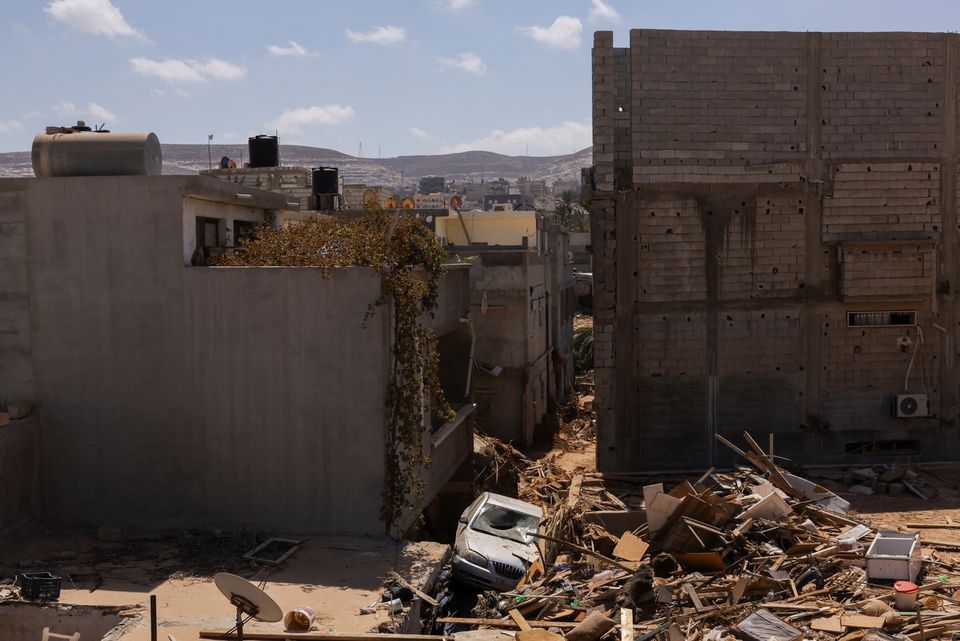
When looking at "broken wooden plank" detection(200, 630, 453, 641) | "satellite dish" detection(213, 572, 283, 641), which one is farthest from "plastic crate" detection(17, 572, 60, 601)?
"satellite dish" detection(213, 572, 283, 641)

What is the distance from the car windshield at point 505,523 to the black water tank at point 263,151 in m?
20.0

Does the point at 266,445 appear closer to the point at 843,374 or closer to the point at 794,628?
the point at 794,628

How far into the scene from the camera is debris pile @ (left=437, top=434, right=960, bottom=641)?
34.3 feet

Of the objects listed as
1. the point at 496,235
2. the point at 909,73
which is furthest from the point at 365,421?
the point at 496,235

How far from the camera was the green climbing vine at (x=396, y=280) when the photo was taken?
1452 centimetres

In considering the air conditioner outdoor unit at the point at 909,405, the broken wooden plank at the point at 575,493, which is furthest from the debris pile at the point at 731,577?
the air conditioner outdoor unit at the point at 909,405

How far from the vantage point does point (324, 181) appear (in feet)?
99.3

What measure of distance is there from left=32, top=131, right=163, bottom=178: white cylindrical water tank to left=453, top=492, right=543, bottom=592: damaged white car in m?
8.03

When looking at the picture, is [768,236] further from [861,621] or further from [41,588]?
[41,588]

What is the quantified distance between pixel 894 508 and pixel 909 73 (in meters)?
9.06

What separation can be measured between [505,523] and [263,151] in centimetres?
2087

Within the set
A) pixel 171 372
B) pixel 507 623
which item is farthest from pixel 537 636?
pixel 171 372

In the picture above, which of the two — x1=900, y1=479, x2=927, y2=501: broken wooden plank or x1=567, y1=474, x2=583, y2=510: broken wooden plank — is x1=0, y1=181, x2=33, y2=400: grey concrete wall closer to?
x1=567, y1=474, x2=583, y2=510: broken wooden plank

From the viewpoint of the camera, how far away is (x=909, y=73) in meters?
20.0
